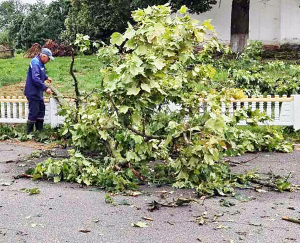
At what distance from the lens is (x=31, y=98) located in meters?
10.6

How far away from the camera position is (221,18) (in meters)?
25.5

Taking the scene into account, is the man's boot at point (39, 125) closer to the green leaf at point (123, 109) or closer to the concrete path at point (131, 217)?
the concrete path at point (131, 217)

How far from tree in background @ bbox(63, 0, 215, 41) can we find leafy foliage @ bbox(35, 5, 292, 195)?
12.8m

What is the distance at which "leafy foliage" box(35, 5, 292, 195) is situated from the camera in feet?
20.4

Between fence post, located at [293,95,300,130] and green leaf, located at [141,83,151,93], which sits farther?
fence post, located at [293,95,300,130]

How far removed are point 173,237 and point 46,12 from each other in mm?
31390

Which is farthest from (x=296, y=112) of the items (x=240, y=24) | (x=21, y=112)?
(x=240, y=24)

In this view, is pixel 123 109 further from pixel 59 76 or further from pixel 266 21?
pixel 266 21

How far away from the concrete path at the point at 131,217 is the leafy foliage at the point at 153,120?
0.28m

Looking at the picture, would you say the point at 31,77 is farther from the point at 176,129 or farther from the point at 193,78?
the point at 176,129

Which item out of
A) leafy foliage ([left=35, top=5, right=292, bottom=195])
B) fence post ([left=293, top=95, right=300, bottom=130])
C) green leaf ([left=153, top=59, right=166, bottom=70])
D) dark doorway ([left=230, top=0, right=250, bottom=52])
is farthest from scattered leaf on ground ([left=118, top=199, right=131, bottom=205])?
dark doorway ([left=230, top=0, right=250, bottom=52])

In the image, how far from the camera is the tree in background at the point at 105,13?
20.8 metres

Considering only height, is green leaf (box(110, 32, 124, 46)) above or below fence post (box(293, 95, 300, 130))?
above

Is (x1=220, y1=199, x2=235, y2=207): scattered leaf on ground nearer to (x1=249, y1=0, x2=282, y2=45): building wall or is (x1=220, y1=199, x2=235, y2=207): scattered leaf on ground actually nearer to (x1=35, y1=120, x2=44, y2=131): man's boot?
(x1=35, y1=120, x2=44, y2=131): man's boot
